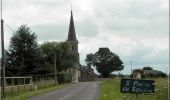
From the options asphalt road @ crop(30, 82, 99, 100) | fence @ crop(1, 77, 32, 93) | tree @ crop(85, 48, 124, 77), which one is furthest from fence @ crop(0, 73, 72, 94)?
tree @ crop(85, 48, 124, 77)

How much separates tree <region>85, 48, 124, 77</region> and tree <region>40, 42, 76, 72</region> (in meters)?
54.5

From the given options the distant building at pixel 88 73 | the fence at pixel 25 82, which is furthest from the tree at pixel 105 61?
the fence at pixel 25 82

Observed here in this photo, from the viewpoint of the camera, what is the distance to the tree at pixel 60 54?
108369 mm

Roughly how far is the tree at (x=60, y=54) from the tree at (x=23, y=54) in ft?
104

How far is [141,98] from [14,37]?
51641 millimetres

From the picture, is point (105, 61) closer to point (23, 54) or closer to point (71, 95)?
point (23, 54)

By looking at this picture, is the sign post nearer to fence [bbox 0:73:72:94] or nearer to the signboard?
the signboard

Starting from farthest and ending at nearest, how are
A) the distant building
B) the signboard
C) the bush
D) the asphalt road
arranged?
the distant building
the bush
the asphalt road
the signboard

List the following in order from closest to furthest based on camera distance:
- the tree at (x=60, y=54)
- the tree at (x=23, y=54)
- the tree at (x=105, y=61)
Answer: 1. the tree at (x=23, y=54)
2. the tree at (x=60, y=54)
3. the tree at (x=105, y=61)

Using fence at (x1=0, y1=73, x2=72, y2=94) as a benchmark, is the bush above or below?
below

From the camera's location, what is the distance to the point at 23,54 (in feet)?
239

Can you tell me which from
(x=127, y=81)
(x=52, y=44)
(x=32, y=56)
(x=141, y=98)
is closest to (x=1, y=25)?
(x=141, y=98)

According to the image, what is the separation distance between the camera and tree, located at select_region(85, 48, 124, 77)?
172 metres

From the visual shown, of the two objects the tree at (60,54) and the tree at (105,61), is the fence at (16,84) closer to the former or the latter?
the tree at (60,54)
